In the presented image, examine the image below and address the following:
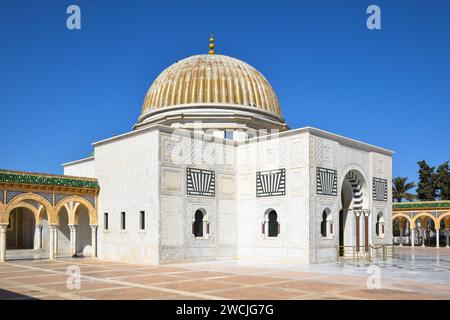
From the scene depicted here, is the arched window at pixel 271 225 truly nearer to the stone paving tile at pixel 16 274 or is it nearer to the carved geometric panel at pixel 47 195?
the carved geometric panel at pixel 47 195

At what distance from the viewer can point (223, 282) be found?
1188 centimetres

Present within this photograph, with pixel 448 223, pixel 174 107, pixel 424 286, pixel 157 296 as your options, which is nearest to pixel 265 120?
pixel 174 107

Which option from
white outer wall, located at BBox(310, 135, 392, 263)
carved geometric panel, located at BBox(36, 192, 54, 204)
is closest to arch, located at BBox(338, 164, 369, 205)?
white outer wall, located at BBox(310, 135, 392, 263)

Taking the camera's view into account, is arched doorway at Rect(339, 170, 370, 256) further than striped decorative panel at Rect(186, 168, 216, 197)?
Yes

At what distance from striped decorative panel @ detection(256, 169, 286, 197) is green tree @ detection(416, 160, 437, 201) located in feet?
83.4

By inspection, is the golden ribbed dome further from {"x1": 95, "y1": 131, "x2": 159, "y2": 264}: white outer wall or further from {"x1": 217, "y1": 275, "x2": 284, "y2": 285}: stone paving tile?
{"x1": 217, "y1": 275, "x2": 284, "y2": 285}: stone paving tile

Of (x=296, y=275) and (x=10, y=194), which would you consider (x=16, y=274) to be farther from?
(x=296, y=275)

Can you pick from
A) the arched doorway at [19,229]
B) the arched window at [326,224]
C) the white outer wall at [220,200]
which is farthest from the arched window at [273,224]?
the arched doorway at [19,229]

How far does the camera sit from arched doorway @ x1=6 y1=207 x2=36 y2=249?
2741cm

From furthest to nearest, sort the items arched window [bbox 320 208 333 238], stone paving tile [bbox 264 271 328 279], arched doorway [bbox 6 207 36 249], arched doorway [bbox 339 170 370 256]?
arched doorway [bbox 6 207 36 249], arched doorway [bbox 339 170 370 256], arched window [bbox 320 208 333 238], stone paving tile [bbox 264 271 328 279]

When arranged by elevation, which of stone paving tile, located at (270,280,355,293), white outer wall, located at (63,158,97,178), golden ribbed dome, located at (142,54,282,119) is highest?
golden ribbed dome, located at (142,54,282,119)

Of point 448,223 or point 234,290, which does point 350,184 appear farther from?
point 448,223

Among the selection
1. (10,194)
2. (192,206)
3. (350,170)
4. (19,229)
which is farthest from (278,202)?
(19,229)
